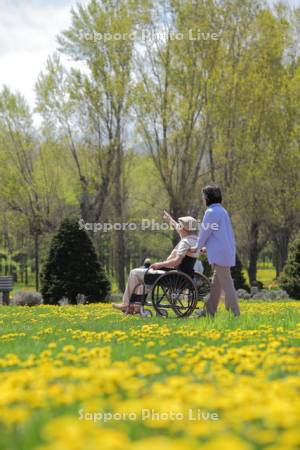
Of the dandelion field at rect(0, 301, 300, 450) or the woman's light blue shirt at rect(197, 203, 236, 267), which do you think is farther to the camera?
the woman's light blue shirt at rect(197, 203, 236, 267)

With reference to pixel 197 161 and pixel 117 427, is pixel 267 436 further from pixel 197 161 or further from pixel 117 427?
pixel 197 161

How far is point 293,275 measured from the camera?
2053 cm

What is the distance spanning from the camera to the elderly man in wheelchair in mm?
9977

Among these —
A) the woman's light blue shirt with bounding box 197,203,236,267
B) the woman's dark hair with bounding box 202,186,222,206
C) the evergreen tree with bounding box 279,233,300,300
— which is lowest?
the evergreen tree with bounding box 279,233,300,300

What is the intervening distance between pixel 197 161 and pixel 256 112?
16.9 feet

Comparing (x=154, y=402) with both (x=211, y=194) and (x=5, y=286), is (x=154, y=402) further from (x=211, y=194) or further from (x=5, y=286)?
(x=5, y=286)

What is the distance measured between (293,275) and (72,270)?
25.6 feet

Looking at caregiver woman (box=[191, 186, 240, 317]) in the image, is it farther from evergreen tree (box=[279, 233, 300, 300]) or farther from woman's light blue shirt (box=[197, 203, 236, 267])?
evergreen tree (box=[279, 233, 300, 300])

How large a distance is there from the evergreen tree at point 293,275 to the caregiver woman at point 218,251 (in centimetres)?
1135

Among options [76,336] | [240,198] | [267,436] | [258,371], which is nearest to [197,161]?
[240,198]

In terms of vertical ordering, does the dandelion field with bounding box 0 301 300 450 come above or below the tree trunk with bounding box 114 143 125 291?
below

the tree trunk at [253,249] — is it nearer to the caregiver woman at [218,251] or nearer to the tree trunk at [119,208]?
the tree trunk at [119,208]

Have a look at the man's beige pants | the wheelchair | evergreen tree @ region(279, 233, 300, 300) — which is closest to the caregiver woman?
the man's beige pants

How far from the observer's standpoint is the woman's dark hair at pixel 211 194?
955 centimetres
